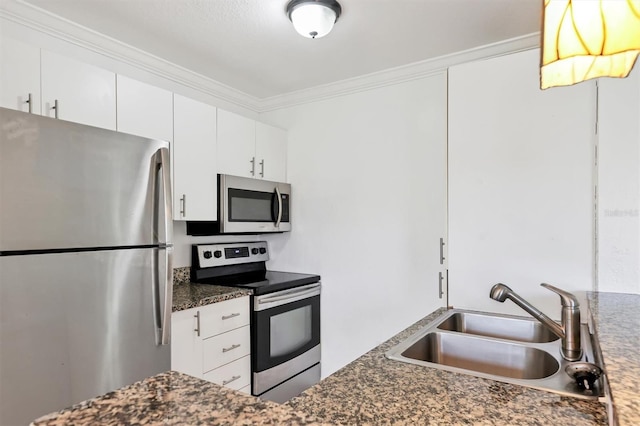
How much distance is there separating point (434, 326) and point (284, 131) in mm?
2108

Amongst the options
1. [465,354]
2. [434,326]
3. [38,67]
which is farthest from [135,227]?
[465,354]

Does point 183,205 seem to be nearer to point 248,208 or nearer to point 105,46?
point 248,208

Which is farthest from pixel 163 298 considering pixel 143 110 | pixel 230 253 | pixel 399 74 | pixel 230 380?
pixel 399 74

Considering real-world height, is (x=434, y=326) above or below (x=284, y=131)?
below

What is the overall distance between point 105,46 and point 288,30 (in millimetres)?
1082

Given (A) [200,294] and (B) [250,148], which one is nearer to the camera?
(A) [200,294]

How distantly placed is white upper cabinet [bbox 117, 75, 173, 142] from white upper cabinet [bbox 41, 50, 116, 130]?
49mm

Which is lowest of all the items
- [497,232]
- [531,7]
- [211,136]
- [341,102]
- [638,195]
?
[497,232]

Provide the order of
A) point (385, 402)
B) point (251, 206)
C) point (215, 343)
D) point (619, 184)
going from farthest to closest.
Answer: point (251, 206) < point (215, 343) < point (619, 184) < point (385, 402)

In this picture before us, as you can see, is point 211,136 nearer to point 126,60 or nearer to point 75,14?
point 126,60

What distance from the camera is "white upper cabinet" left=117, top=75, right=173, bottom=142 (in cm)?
199

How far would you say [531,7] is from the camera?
1843 mm

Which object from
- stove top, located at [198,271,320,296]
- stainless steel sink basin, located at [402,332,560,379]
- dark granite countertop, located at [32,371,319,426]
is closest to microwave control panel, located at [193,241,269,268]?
stove top, located at [198,271,320,296]

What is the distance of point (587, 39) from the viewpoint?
0.68 m
